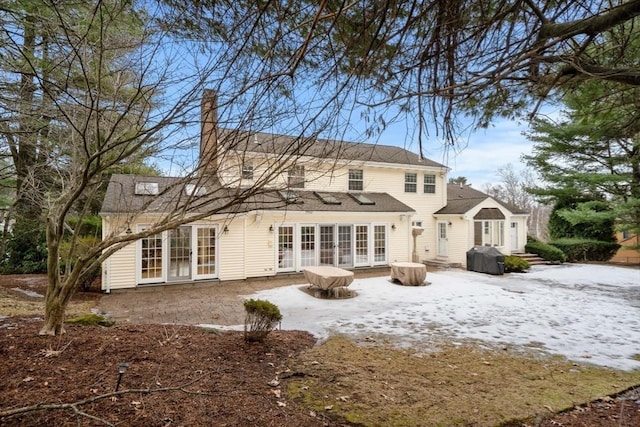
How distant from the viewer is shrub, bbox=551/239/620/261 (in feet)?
59.5

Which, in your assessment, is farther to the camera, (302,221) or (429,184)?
(429,184)

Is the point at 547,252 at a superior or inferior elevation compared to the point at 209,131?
inferior

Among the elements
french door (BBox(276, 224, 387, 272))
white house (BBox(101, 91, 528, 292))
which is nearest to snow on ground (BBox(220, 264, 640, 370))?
french door (BBox(276, 224, 387, 272))

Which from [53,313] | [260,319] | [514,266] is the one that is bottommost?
[514,266]

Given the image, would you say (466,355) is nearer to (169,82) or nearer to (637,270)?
(169,82)

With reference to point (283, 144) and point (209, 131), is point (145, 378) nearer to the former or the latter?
point (209, 131)

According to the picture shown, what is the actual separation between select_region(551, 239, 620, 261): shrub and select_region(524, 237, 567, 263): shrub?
1113 mm

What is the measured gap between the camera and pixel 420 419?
10.8 ft

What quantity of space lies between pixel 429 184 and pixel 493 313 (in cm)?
1088

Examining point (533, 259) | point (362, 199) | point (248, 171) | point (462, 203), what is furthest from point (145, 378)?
point (533, 259)

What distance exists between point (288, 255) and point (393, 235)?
16.9 ft

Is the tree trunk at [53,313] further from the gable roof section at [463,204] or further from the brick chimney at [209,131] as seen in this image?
the gable roof section at [463,204]

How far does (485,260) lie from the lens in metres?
14.1

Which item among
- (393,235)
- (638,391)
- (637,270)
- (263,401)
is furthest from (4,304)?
(637,270)
